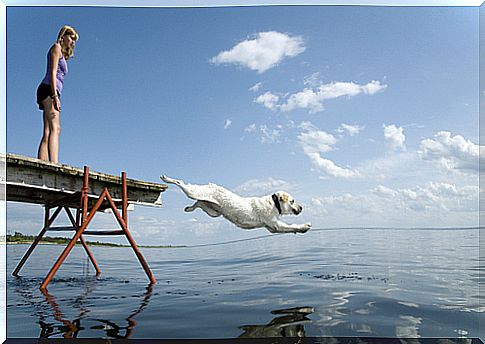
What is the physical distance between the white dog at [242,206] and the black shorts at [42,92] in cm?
141

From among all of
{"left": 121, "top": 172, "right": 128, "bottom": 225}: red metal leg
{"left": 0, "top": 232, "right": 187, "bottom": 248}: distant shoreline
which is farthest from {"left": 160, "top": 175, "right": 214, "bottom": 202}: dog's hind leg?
{"left": 0, "top": 232, "right": 187, "bottom": 248}: distant shoreline

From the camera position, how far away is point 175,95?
19.1ft

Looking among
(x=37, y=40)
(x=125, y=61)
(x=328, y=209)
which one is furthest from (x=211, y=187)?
(x=37, y=40)

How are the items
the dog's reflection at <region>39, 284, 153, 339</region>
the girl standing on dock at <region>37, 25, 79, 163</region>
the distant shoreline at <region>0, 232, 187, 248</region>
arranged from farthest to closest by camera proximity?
the distant shoreline at <region>0, 232, 187, 248</region>
the girl standing on dock at <region>37, 25, 79, 163</region>
the dog's reflection at <region>39, 284, 153, 339</region>

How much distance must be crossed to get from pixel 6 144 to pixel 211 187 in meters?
2.17

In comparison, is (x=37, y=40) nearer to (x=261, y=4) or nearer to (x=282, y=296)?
(x=261, y=4)

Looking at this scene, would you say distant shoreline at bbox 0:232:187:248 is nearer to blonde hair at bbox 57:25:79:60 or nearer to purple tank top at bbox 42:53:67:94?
purple tank top at bbox 42:53:67:94

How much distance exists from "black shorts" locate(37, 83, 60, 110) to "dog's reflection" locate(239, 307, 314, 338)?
2.56 metres

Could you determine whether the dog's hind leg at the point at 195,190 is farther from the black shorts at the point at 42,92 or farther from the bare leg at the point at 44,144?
the black shorts at the point at 42,92

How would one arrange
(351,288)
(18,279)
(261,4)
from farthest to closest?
1. (18,279)
2. (351,288)
3. (261,4)

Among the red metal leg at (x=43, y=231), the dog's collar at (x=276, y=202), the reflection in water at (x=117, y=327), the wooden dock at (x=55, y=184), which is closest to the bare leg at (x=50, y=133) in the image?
the wooden dock at (x=55, y=184)

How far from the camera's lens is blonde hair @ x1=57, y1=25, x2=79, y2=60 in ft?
17.5

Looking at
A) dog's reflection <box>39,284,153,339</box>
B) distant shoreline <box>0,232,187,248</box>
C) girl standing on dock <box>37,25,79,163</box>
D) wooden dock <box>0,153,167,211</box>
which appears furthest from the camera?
distant shoreline <box>0,232,187,248</box>

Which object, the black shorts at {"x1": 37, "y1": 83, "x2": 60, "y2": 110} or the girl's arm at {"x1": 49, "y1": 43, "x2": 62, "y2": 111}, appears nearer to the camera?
the girl's arm at {"x1": 49, "y1": 43, "x2": 62, "y2": 111}
